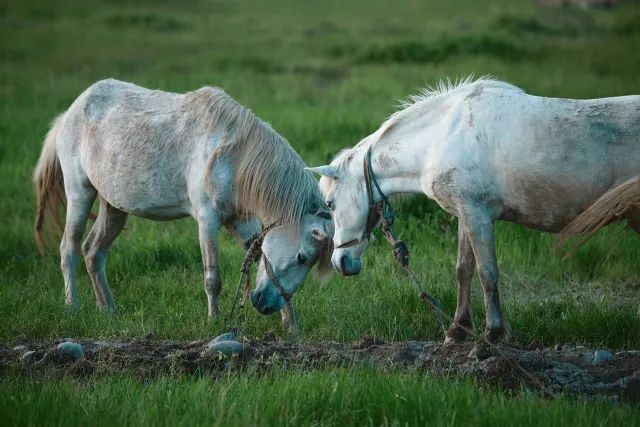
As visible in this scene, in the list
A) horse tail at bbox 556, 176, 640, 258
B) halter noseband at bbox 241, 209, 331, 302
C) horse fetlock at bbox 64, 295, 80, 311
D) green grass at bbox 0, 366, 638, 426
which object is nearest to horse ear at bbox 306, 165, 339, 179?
halter noseband at bbox 241, 209, 331, 302

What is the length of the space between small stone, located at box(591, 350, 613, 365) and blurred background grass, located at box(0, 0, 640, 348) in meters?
0.74

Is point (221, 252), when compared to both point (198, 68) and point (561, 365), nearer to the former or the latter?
point (561, 365)

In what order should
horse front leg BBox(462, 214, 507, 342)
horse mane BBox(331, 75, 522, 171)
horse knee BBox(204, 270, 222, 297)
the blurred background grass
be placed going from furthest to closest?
horse knee BBox(204, 270, 222, 297)
the blurred background grass
horse mane BBox(331, 75, 522, 171)
horse front leg BBox(462, 214, 507, 342)

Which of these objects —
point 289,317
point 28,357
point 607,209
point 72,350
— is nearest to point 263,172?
point 289,317

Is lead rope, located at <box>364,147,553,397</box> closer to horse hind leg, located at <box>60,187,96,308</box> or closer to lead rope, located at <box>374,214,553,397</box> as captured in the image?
lead rope, located at <box>374,214,553,397</box>

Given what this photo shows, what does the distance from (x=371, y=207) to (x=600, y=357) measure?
194 cm

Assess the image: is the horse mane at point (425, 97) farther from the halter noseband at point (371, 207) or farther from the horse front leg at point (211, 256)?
the horse front leg at point (211, 256)

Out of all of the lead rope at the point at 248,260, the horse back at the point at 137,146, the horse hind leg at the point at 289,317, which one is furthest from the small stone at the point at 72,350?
the horse back at the point at 137,146

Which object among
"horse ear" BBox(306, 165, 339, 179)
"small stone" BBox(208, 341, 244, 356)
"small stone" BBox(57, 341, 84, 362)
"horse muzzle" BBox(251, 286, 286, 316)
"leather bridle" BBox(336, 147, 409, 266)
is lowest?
"horse muzzle" BBox(251, 286, 286, 316)

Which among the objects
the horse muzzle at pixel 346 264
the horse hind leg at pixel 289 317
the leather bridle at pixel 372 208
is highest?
the leather bridle at pixel 372 208

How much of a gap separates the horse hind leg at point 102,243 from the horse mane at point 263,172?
5.09 feet

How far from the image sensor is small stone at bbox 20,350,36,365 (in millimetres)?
5285

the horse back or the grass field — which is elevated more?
the horse back

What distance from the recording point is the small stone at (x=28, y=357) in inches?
A: 208
